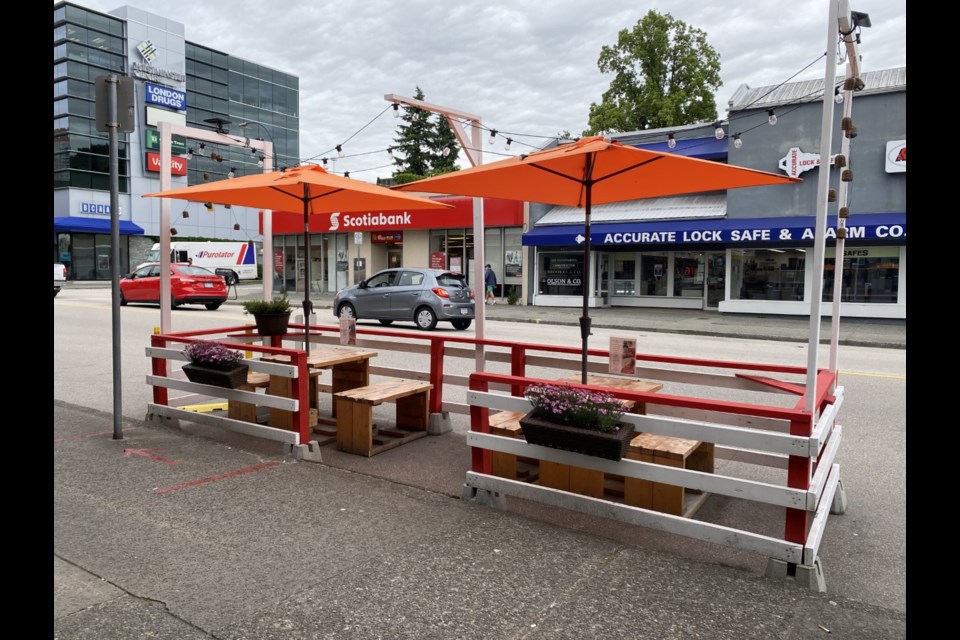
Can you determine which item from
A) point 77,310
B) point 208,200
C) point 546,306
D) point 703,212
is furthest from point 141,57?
point 208,200

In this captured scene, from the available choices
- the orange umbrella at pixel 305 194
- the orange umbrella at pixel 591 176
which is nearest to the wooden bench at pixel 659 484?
the orange umbrella at pixel 591 176

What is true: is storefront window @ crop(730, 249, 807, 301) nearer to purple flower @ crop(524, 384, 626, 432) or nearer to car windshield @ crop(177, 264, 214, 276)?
car windshield @ crop(177, 264, 214, 276)

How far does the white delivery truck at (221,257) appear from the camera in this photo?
128 feet

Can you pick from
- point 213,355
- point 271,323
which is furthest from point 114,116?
point 271,323

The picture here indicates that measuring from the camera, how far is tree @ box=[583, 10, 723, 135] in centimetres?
3756

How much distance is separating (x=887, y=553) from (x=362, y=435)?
13.2ft

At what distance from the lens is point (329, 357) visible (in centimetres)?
704

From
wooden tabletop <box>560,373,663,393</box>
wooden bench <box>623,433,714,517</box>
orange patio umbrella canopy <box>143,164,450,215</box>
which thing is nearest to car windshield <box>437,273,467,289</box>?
orange patio umbrella canopy <box>143,164,450,215</box>

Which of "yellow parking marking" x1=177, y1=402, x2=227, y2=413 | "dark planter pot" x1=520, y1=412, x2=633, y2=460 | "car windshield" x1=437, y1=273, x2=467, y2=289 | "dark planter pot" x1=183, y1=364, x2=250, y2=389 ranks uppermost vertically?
"car windshield" x1=437, y1=273, x2=467, y2=289

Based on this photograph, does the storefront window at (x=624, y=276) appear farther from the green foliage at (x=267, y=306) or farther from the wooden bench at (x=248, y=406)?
the wooden bench at (x=248, y=406)

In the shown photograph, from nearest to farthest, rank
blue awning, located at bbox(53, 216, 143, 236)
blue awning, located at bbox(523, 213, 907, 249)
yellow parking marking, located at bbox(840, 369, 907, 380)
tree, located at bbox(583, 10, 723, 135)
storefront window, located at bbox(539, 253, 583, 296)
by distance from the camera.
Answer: yellow parking marking, located at bbox(840, 369, 907, 380), blue awning, located at bbox(523, 213, 907, 249), storefront window, located at bbox(539, 253, 583, 296), tree, located at bbox(583, 10, 723, 135), blue awning, located at bbox(53, 216, 143, 236)

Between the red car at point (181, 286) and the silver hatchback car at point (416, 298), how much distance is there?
6797 millimetres

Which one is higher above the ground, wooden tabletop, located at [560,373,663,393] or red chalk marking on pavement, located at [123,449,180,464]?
wooden tabletop, located at [560,373,663,393]

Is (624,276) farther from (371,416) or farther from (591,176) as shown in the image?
(591,176)
